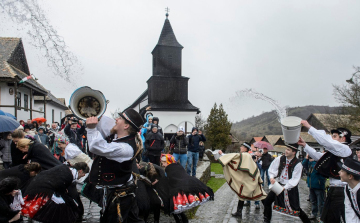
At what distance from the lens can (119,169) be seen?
12.5ft

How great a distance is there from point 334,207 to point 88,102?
3964mm

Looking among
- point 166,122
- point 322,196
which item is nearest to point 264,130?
point 166,122

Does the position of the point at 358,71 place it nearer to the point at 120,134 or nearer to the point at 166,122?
the point at 166,122

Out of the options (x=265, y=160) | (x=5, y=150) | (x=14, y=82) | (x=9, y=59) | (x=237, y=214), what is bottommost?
(x=237, y=214)

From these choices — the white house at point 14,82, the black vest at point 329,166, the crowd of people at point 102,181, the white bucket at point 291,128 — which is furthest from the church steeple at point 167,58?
the white bucket at point 291,128

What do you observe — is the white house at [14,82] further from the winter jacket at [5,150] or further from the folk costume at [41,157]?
the folk costume at [41,157]

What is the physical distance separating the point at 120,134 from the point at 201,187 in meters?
2.31

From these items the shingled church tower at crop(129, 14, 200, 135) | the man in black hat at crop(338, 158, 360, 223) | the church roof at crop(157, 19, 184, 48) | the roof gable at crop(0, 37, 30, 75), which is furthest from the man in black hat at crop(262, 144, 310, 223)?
the church roof at crop(157, 19, 184, 48)

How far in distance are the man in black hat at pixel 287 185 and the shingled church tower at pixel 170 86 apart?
1408 inches

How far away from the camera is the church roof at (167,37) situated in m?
43.1

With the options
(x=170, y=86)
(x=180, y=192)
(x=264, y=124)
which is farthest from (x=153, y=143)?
(x=264, y=124)

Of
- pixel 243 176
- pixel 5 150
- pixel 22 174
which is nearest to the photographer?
pixel 22 174

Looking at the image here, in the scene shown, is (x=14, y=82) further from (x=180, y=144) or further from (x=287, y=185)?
(x=287, y=185)

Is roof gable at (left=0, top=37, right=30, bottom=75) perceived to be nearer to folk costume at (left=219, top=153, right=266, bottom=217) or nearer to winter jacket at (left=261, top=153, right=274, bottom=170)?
winter jacket at (left=261, top=153, right=274, bottom=170)
